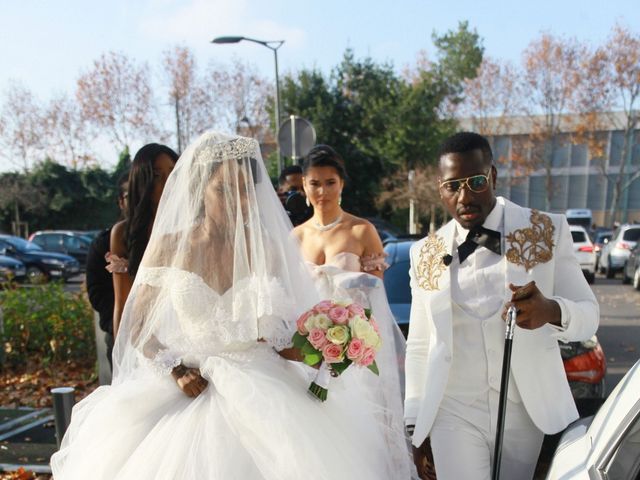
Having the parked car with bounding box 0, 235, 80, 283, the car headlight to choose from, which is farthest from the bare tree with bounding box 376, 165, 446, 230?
the car headlight

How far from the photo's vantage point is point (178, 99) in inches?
1172

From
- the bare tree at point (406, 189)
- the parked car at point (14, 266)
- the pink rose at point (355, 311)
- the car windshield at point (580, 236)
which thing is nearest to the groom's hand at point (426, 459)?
the pink rose at point (355, 311)

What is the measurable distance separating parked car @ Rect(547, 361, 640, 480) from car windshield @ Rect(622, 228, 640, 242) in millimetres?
19409

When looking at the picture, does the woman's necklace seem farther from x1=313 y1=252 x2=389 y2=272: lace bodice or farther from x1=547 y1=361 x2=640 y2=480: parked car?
x1=547 y1=361 x2=640 y2=480: parked car

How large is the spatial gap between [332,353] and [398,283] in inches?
109

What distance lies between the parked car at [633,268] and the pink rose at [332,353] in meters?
15.9

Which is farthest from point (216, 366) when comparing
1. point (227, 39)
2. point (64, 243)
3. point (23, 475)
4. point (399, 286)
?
point (64, 243)

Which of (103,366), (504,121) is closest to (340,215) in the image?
(103,366)

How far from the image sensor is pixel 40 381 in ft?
22.4

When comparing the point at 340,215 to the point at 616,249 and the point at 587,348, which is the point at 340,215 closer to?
the point at 587,348

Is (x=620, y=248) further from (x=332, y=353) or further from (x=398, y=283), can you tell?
(x=332, y=353)

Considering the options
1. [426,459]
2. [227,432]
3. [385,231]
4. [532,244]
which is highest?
[532,244]

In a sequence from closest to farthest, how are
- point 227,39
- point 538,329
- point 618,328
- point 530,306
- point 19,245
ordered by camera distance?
point 530,306, point 538,329, point 618,328, point 227,39, point 19,245

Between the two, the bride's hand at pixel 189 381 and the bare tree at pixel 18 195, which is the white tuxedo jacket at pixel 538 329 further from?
the bare tree at pixel 18 195
